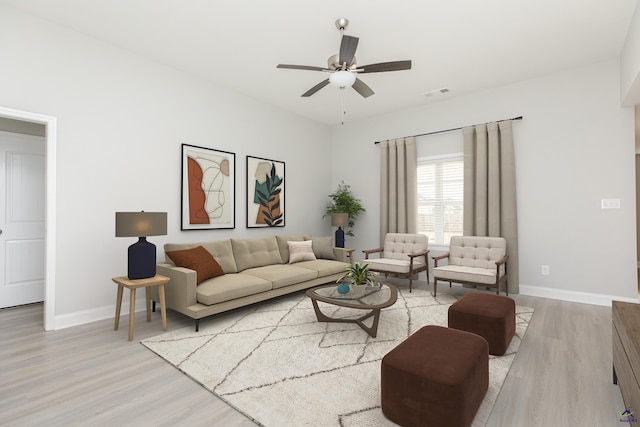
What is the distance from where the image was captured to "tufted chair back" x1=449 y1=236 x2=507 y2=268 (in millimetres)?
4434

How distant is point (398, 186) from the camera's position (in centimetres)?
570

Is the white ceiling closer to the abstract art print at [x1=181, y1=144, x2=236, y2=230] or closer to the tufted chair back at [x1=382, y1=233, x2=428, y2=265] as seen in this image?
the abstract art print at [x1=181, y1=144, x2=236, y2=230]

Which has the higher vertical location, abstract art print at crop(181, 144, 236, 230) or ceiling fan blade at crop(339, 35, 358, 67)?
ceiling fan blade at crop(339, 35, 358, 67)

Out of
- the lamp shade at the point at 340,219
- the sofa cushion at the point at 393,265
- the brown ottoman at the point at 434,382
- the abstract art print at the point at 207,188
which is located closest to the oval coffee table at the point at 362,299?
the brown ottoman at the point at 434,382

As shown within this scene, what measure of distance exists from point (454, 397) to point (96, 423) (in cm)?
198

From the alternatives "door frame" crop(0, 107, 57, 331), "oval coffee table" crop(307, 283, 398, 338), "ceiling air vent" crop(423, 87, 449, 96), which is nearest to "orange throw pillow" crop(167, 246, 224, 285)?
"door frame" crop(0, 107, 57, 331)

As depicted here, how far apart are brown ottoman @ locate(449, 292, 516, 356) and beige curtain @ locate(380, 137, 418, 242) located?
2.68 m

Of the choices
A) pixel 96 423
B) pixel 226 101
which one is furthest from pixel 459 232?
pixel 96 423

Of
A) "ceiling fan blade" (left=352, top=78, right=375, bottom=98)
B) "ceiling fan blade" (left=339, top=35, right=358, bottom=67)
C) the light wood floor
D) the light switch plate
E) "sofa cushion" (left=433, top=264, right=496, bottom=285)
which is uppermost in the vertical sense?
"ceiling fan blade" (left=339, top=35, right=358, bottom=67)

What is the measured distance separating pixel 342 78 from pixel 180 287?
2.68 metres

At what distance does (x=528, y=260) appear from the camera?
4547mm

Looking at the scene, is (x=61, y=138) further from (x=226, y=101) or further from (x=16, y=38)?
(x=226, y=101)

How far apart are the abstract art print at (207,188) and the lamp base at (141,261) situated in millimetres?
1046

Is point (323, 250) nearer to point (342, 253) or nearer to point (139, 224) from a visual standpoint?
point (342, 253)
